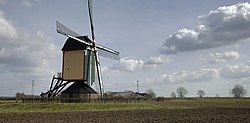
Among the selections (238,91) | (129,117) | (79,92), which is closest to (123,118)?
(129,117)

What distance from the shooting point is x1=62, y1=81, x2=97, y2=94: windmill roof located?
56344mm

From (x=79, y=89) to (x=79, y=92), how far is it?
0.56 metres

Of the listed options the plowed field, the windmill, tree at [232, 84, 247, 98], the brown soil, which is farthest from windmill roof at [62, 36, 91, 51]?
tree at [232, 84, 247, 98]

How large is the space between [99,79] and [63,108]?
19.1 meters

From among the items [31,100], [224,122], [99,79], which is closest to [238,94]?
[99,79]

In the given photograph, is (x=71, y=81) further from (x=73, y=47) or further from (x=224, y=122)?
(x=224, y=122)

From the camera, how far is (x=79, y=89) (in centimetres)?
5653

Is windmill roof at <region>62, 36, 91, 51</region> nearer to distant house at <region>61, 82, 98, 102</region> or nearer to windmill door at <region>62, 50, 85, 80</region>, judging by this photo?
windmill door at <region>62, 50, 85, 80</region>

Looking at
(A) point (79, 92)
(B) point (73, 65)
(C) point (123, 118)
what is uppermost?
(B) point (73, 65)

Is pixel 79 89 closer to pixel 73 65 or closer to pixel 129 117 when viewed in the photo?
pixel 73 65

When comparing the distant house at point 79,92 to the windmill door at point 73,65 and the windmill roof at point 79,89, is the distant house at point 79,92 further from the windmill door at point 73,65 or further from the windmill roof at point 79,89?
the windmill door at point 73,65

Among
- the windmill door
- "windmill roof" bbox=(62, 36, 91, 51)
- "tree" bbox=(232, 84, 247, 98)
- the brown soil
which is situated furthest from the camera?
"tree" bbox=(232, 84, 247, 98)

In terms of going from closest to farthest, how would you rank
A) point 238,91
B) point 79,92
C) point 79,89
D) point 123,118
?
point 123,118 → point 79,92 → point 79,89 → point 238,91

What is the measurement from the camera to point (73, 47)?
57125 millimetres
